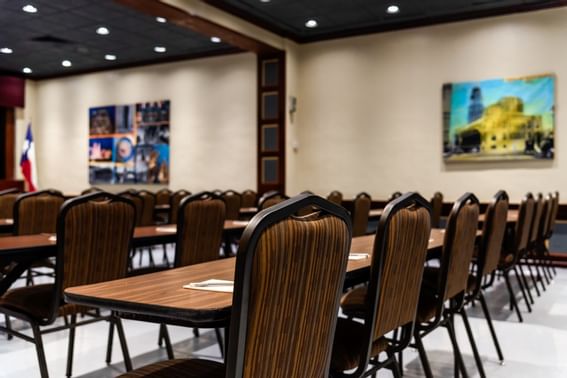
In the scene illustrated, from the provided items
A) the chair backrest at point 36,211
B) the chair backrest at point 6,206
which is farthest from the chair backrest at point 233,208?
the chair backrest at point 36,211

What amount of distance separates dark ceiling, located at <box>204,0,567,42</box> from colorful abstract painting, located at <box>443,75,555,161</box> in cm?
99

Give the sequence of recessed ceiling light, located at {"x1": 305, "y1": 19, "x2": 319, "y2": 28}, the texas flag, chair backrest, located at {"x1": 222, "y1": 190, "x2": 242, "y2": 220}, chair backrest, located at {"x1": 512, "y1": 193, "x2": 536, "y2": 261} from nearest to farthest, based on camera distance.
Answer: chair backrest, located at {"x1": 512, "y1": 193, "x2": 536, "y2": 261} < chair backrest, located at {"x1": 222, "y1": 190, "x2": 242, "y2": 220} < recessed ceiling light, located at {"x1": 305, "y1": 19, "x2": 319, "y2": 28} < the texas flag

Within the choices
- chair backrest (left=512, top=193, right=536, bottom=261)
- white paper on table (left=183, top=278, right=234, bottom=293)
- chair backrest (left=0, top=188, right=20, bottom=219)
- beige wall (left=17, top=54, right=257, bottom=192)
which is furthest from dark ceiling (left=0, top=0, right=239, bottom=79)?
white paper on table (left=183, top=278, right=234, bottom=293)

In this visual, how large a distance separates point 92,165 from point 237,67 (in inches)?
150

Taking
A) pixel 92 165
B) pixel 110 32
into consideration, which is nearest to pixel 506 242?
pixel 110 32

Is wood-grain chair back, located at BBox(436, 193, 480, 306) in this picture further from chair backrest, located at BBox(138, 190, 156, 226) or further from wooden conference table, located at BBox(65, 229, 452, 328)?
chair backrest, located at BBox(138, 190, 156, 226)

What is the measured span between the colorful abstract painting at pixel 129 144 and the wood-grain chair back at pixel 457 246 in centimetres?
854

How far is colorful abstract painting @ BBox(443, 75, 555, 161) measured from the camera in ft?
24.4

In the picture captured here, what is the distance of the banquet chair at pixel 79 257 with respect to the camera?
7.63ft

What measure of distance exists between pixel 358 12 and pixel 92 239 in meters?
6.44

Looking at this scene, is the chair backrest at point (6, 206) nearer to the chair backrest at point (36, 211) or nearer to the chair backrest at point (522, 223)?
the chair backrest at point (36, 211)

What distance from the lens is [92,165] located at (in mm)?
11305

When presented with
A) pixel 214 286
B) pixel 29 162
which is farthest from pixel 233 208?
pixel 29 162

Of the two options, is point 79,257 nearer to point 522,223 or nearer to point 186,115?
point 522,223
